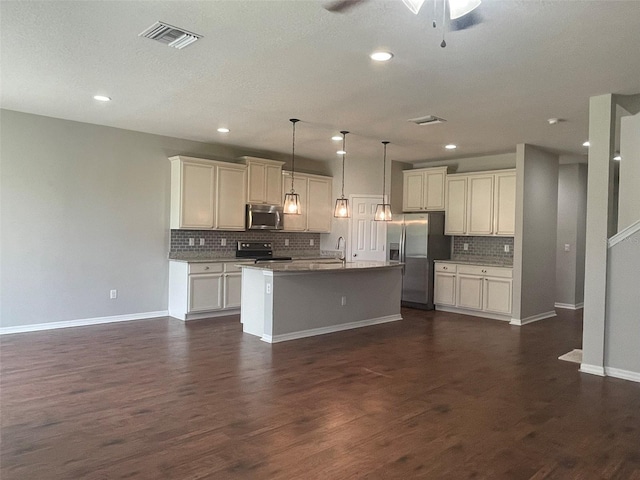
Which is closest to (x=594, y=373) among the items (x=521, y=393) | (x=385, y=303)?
(x=521, y=393)

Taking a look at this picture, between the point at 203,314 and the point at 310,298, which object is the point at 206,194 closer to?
the point at 203,314

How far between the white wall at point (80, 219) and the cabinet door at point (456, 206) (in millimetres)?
4404

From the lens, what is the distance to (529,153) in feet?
22.4

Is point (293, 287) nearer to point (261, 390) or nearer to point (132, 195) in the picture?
point (261, 390)

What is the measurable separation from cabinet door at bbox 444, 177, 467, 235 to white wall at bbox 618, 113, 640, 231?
305cm

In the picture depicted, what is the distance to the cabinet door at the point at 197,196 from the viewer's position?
668cm

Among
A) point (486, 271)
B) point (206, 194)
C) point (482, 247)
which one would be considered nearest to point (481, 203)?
point (482, 247)

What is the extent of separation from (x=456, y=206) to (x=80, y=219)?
5792 mm

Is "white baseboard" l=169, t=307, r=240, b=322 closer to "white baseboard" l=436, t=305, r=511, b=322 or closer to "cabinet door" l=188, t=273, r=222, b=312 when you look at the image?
"cabinet door" l=188, t=273, r=222, b=312

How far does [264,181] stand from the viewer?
762 centimetres

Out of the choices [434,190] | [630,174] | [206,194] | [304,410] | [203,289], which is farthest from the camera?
[434,190]

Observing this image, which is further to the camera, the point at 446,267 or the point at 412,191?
the point at 412,191

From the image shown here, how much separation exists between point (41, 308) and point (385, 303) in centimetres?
455

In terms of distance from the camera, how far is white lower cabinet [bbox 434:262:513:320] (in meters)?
7.04
